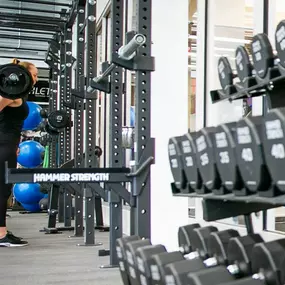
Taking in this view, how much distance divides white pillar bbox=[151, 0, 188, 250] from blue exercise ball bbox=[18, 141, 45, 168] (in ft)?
13.7

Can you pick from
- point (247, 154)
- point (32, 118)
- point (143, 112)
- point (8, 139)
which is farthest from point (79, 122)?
point (247, 154)

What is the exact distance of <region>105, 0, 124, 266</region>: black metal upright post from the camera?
3.45 metres

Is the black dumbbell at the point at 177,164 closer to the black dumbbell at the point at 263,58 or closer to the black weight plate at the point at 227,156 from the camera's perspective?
the black weight plate at the point at 227,156

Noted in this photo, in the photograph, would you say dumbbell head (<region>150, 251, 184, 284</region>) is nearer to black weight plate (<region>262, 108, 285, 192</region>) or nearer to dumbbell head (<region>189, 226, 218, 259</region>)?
dumbbell head (<region>189, 226, 218, 259</region>)

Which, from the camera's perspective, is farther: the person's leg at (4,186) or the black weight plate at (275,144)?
the person's leg at (4,186)

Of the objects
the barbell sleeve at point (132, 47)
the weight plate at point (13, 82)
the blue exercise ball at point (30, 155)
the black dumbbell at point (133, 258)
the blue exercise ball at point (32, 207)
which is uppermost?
the barbell sleeve at point (132, 47)

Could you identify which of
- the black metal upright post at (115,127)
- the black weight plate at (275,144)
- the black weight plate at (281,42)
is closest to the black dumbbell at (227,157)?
the black weight plate at (275,144)

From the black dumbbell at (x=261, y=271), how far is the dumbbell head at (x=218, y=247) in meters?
0.25

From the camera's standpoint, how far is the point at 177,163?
173cm

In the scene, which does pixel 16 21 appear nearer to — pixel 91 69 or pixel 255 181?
pixel 91 69

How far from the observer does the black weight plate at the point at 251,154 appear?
4.13 feet

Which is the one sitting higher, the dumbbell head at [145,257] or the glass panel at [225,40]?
the glass panel at [225,40]

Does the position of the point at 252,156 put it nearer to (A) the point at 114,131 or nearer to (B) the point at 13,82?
(A) the point at 114,131

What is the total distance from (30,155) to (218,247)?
20.9 feet
